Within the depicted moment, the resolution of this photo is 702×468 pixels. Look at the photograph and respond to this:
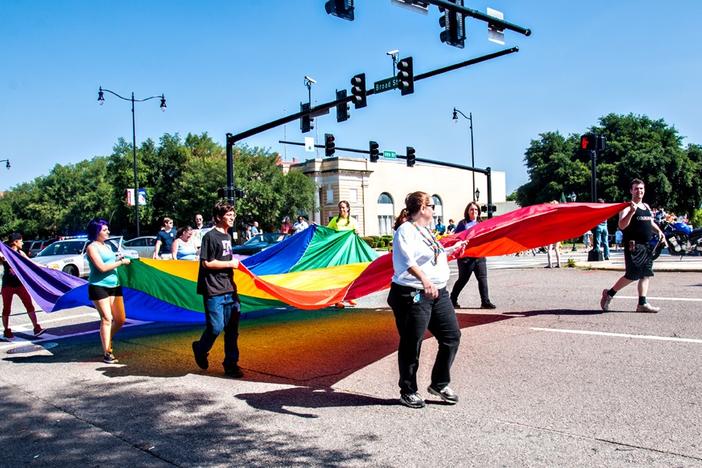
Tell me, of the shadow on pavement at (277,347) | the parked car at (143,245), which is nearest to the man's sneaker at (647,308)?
the shadow on pavement at (277,347)

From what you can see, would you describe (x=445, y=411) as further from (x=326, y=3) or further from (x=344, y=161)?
(x=344, y=161)

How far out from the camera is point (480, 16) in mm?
14672

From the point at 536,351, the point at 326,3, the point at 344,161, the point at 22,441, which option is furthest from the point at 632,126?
the point at 22,441

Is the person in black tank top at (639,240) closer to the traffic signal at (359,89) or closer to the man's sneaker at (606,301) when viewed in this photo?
the man's sneaker at (606,301)

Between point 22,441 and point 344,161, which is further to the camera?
point 344,161

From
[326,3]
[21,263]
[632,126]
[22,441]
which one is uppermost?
[632,126]

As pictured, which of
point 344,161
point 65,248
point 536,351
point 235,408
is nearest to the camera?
point 235,408

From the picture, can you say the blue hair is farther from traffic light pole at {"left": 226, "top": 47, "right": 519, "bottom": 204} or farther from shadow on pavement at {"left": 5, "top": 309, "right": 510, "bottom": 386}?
traffic light pole at {"left": 226, "top": 47, "right": 519, "bottom": 204}

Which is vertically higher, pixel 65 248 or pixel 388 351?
pixel 65 248

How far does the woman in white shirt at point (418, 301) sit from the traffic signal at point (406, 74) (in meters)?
14.8

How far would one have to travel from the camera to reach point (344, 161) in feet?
209

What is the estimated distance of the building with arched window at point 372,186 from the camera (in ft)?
211

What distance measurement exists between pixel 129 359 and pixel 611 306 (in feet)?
23.2

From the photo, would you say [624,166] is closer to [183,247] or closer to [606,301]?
[606,301]
